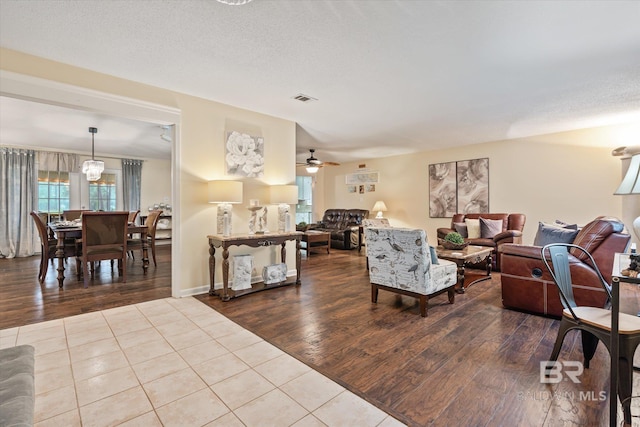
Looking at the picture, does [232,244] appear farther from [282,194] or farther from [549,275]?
[549,275]

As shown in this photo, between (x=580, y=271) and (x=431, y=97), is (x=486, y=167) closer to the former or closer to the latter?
(x=431, y=97)

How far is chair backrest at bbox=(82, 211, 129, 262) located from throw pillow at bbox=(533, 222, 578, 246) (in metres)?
5.78

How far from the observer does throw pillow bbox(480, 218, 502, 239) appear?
213 inches

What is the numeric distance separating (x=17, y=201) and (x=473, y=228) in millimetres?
9244

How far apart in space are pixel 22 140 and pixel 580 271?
905 cm

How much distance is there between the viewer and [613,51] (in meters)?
2.57

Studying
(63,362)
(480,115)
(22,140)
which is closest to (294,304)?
(63,362)

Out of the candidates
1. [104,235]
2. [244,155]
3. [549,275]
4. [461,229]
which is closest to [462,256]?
[549,275]

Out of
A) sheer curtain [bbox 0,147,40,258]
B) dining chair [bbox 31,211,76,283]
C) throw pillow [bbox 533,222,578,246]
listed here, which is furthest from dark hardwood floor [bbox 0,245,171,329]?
throw pillow [bbox 533,222,578,246]

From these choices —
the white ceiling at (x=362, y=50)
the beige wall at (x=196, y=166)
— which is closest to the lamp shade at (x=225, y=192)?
the beige wall at (x=196, y=166)

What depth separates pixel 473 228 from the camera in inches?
223

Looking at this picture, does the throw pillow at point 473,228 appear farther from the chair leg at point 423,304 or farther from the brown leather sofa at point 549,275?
the chair leg at point 423,304

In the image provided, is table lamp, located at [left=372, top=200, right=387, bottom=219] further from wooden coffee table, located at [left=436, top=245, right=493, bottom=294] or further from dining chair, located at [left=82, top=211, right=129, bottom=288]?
dining chair, located at [left=82, top=211, right=129, bottom=288]

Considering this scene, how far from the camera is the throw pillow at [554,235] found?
3557 mm
